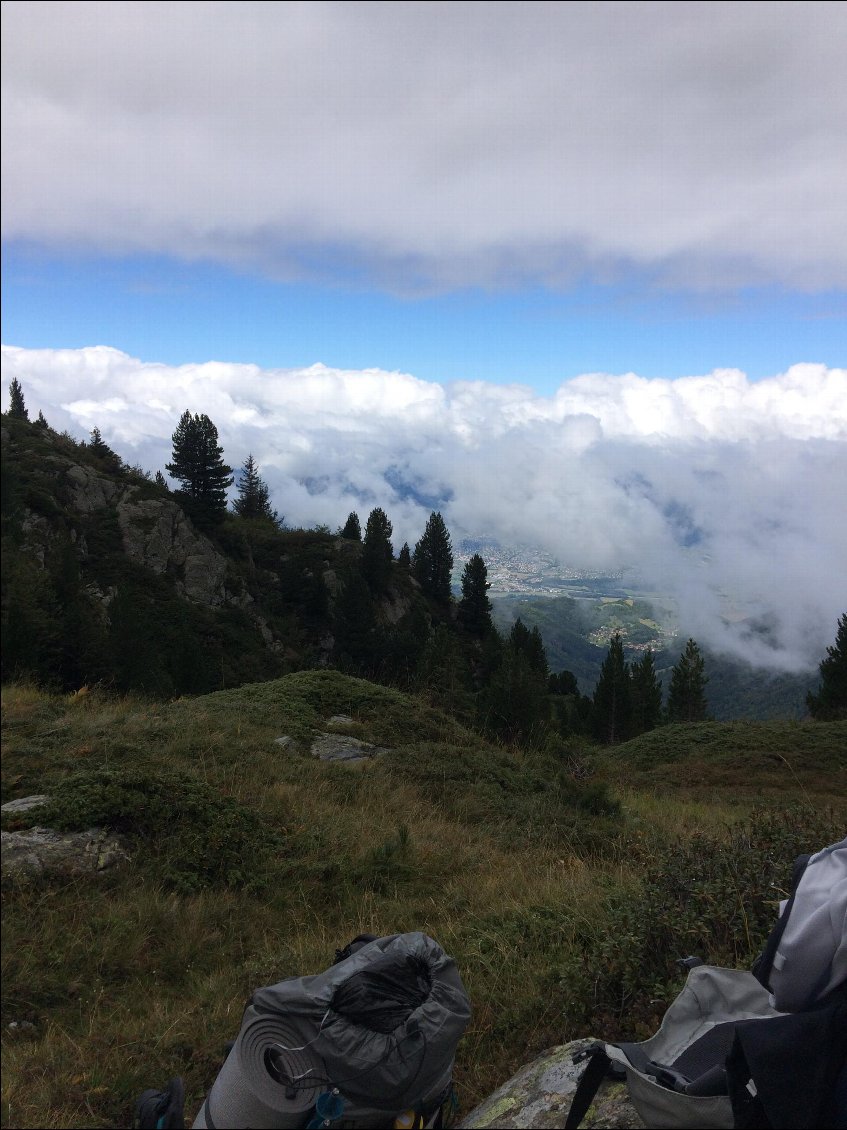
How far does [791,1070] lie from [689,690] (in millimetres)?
48205

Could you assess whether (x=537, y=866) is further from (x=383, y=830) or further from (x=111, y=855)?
(x=111, y=855)

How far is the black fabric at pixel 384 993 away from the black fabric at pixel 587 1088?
2.04ft

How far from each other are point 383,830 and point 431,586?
57.3m

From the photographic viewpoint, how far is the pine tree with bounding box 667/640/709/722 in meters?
46.0

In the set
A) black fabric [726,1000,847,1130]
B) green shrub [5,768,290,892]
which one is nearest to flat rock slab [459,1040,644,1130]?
black fabric [726,1000,847,1130]

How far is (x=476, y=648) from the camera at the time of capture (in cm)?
5562

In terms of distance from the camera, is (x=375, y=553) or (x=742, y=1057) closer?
(x=742, y=1057)

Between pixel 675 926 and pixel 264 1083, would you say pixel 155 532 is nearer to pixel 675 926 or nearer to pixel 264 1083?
pixel 675 926

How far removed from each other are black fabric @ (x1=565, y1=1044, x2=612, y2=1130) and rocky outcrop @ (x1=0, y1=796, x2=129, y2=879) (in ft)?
7.55

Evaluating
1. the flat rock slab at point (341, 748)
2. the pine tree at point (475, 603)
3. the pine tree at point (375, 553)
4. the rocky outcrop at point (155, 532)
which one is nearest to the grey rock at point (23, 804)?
the rocky outcrop at point (155, 532)

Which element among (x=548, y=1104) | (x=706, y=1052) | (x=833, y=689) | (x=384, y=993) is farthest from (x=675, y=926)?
(x=833, y=689)

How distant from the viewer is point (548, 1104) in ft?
8.36

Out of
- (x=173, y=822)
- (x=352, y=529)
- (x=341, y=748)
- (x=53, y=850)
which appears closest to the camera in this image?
(x=53, y=850)

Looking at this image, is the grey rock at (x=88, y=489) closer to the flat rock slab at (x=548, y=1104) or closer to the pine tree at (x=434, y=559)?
the flat rock slab at (x=548, y=1104)
